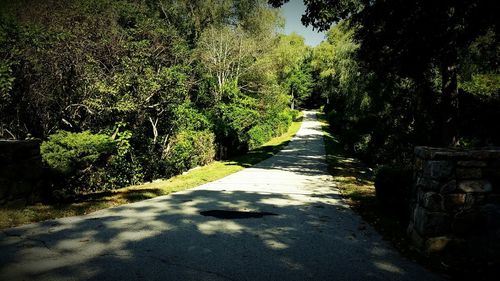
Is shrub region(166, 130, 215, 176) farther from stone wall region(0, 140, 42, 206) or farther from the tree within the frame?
the tree

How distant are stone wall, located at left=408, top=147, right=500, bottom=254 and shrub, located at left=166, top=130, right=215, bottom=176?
34.4 feet

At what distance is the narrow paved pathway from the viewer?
12.5 ft

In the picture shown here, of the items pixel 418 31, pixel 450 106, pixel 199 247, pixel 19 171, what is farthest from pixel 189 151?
pixel 450 106

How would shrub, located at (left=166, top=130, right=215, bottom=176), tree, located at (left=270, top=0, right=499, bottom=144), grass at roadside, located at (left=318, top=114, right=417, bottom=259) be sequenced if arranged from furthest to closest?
shrub, located at (left=166, top=130, right=215, bottom=176)
tree, located at (left=270, top=0, right=499, bottom=144)
grass at roadside, located at (left=318, top=114, right=417, bottom=259)

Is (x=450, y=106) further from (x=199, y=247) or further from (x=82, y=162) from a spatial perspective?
(x=82, y=162)

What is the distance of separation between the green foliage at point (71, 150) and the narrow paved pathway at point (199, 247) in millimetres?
2408

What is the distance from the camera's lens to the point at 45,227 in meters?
5.20

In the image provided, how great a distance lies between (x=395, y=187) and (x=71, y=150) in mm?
8275

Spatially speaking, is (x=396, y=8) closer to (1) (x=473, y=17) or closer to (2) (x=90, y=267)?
(1) (x=473, y=17)

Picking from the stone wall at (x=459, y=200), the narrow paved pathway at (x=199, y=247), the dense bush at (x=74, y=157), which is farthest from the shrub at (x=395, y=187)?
the dense bush at (x=74, y=157)

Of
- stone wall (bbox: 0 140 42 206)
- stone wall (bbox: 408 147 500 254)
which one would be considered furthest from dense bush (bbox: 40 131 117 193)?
stone wall (bbox: 408 147 500 254)

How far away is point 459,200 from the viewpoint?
4.61 metres

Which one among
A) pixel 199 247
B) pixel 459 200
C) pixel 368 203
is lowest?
pixel 368 203

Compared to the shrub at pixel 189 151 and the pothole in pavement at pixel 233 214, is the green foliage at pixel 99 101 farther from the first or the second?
the pothole in pavement at pixel 233 214
